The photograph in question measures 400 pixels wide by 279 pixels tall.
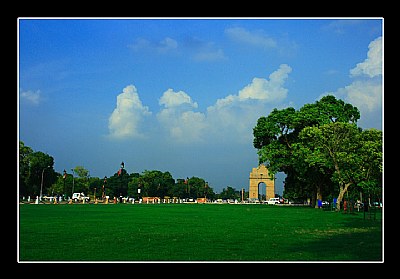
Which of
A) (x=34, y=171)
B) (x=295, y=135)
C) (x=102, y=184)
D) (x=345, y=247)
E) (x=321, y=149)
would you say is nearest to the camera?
(x=345, y=247)

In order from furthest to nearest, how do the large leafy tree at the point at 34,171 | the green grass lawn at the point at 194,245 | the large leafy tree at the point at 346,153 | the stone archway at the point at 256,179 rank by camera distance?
the stone archway at the point at 256,179
the large leafy tree at the point at 34,171
the large leafy tree at the point at 346,153
the green grass lawn at the point at 194,245

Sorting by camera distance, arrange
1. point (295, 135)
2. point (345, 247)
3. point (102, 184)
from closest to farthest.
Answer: point (345, 247), point (295, 135), point (102, 184)

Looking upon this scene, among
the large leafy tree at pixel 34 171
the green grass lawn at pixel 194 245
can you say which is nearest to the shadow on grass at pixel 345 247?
the green grass lawn at pixel 194 245

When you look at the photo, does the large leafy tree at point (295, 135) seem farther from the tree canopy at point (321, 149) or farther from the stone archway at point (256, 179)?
the stone archway at point (256, 179)

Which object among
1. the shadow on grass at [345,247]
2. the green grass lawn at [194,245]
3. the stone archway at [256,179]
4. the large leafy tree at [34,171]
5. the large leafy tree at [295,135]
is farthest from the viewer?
the stone archway at [256,179]

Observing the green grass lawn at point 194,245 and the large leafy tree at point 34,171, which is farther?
the large leafy tree at point 34,171

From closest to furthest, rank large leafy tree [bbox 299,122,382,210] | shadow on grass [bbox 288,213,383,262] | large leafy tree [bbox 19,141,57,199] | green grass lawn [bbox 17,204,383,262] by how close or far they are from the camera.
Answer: green grass lawn [bbox 17,204,383,262], shadow on grass [bbox 288,213,383,262], large leafy tree [bbox 299,122,382,210], large leafy tree [bbox 19,141,57,199]

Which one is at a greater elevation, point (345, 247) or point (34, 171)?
point (34, 171)

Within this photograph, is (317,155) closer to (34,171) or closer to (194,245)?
(194,245)

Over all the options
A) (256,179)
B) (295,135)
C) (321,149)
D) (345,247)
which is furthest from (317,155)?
(256,179)

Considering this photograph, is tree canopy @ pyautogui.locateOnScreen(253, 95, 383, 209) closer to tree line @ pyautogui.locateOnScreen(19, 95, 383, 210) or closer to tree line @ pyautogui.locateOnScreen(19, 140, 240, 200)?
tree line @ pyautogui.locateOnScreen(19, 95, 383, 210)

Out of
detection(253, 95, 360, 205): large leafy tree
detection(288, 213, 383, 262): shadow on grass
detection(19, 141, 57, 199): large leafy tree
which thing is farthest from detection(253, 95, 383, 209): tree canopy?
detection(19, 141, 57, 199): large leafy tree

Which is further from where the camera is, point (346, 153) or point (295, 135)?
point (295, 135)
